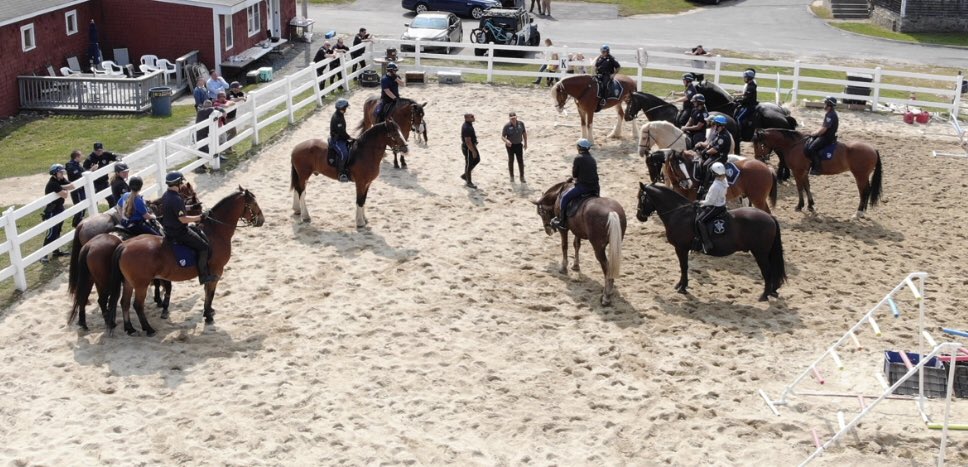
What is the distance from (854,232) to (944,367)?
20.5 feet

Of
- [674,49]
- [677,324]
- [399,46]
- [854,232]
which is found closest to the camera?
[677,324]

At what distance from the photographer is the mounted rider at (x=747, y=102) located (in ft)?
68.9

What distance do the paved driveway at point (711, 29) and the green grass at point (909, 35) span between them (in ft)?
2.84

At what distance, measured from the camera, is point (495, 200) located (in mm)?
18969

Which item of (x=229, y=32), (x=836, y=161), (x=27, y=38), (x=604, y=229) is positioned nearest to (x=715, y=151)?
(x=604, y=229)

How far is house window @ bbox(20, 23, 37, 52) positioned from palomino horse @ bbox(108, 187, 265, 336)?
16992 mm

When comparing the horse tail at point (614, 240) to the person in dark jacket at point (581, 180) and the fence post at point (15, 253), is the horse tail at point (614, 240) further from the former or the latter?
the fence post at point (15, 253)

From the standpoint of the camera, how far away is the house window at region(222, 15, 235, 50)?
104 feet

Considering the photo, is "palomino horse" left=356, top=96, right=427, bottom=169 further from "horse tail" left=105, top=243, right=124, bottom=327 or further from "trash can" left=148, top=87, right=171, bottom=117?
"trash can" left=148, top=87, right=171, bottom=117

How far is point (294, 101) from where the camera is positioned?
27172 mm

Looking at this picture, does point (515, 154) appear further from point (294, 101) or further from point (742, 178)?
point (294, 101)

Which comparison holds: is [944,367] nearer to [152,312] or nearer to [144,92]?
[152,312]

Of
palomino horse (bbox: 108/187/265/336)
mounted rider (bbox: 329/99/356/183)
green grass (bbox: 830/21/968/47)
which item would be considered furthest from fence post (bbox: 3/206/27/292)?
green grass (bbox: 830/21/968/47)

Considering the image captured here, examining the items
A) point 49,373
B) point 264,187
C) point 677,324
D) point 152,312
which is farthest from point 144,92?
point 677,324
